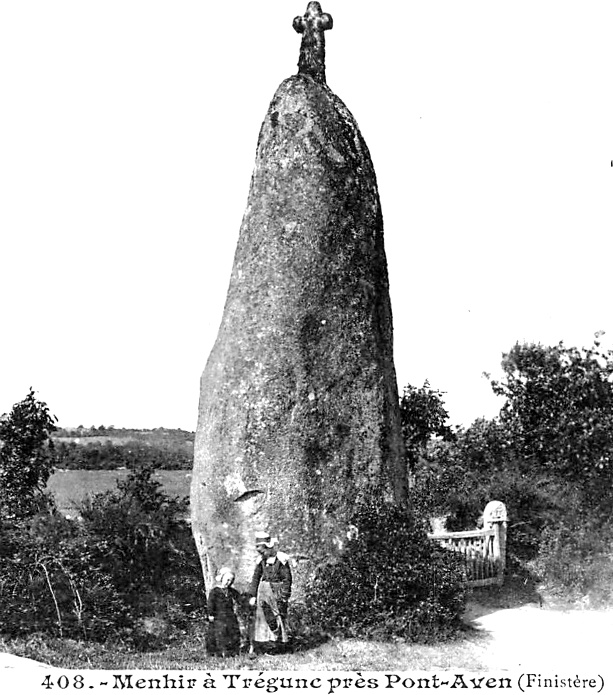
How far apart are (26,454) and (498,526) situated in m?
8.83

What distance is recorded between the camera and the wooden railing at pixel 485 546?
1545 cm

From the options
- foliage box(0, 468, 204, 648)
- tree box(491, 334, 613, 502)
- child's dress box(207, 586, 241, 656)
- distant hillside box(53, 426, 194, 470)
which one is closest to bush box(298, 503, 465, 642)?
child's dress box(207, 586, 241, 656)

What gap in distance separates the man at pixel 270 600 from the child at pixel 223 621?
34 centimetres

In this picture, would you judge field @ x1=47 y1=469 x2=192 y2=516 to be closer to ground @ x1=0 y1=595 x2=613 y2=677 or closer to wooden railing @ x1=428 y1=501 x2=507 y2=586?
wooden railing @ x1=428 y1=501 x2=507 y2=586

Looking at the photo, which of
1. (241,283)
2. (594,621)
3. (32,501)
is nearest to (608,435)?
(594,621)

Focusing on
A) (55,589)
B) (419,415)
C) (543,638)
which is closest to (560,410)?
(419,415)

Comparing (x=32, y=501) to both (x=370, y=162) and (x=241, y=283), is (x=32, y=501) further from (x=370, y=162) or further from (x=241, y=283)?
(x=370, y=162)

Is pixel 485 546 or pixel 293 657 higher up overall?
pixel 485 546

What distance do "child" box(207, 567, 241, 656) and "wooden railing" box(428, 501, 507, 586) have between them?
4.90 m

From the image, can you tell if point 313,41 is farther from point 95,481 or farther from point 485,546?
point 95,481

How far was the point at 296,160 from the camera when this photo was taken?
42.4 ft

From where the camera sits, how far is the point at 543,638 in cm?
1252

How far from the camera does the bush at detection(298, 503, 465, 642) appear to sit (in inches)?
437

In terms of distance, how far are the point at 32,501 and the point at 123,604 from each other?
4.21 metres
